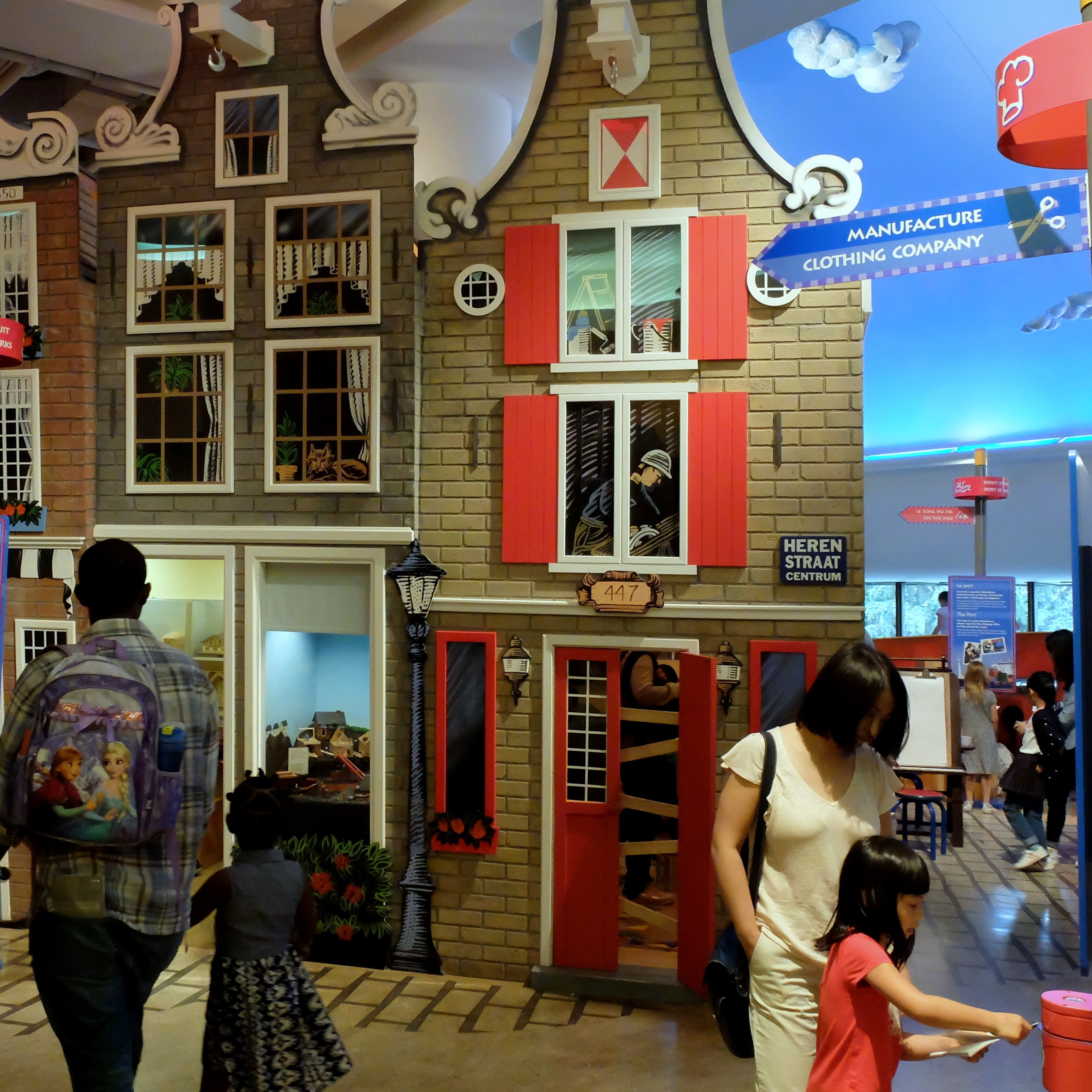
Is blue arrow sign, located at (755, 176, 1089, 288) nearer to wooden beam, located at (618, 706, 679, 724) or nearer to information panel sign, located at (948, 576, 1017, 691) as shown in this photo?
wooden beam, located at (618, 706, 679, 724)

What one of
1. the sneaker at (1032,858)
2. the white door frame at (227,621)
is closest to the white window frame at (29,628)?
the white door frame at (227,621)

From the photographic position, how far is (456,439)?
6.30 metres

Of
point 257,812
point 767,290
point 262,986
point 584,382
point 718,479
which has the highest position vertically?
point 767,290

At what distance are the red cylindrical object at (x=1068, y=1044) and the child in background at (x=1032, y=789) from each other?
5.79m

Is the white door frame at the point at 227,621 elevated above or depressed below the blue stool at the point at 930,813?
above

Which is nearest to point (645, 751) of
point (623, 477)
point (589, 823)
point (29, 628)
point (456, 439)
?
point (589, 823)

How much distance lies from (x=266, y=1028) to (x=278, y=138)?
5096 mm

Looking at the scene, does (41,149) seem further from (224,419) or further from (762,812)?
(762,812)

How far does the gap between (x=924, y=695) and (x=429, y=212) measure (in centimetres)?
473

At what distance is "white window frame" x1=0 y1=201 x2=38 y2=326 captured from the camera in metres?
6.77

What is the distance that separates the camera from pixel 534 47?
31.2 ft

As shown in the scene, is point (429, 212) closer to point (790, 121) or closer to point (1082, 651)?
point (1082, 651)

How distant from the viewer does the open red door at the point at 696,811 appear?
17.9 ft

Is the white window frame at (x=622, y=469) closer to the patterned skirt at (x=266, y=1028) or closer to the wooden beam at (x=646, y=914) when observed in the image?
the wooden beam at (x=646, y=914)
